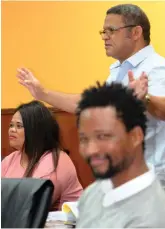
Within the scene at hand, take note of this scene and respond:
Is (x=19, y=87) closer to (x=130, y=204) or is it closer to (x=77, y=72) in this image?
(x=77, y=72)

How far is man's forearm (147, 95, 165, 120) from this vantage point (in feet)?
6.25

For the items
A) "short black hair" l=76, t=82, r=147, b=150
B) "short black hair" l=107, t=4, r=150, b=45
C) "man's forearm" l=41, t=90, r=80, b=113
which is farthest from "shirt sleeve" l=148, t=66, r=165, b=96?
"short black hair" l=76, t=82, r=147, b=150

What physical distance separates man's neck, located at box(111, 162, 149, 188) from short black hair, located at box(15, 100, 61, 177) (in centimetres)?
139

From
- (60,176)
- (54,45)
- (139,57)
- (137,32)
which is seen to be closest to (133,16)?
(137,32)

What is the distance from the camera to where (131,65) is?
2244 millimetres

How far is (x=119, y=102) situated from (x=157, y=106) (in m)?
0.52

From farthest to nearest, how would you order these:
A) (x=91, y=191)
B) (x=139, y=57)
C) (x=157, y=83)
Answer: (x=139, y=57) < (x=157, y=83) < (x=91, y=191)

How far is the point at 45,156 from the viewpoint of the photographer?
9.14 ft

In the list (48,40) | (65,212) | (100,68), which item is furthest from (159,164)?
(48,40)

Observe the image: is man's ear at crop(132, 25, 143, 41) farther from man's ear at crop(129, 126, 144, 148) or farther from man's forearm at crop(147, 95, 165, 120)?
man's ear at crop(129, 126, 144, 148)

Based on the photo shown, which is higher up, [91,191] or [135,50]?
[135,50]

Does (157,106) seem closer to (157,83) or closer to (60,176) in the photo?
(157,83)

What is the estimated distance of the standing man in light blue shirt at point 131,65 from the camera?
82.7 inches

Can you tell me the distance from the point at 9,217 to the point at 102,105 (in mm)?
454
